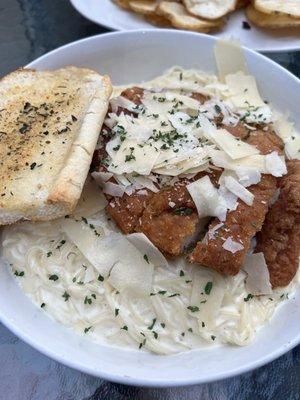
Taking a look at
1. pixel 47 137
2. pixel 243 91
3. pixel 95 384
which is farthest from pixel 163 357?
pixel 243 91

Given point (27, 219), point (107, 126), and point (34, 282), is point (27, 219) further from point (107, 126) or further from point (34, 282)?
point (107, 126)

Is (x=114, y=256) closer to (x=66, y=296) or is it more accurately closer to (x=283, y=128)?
(x=66, y=296)

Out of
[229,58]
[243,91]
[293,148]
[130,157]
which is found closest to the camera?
[130,157]

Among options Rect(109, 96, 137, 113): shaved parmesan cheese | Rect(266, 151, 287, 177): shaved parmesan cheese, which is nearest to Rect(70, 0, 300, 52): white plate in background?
Rect(109, 96, 137, 113): shaved parmesan cheese

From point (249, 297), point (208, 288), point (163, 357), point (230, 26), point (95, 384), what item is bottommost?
point (95, 384)

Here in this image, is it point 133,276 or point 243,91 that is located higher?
point 243,91

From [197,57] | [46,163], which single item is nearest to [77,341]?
[46,163]

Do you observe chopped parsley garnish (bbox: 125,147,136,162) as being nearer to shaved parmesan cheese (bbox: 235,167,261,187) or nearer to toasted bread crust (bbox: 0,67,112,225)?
toasted bread crust (bbox: 0,67,112,225)
